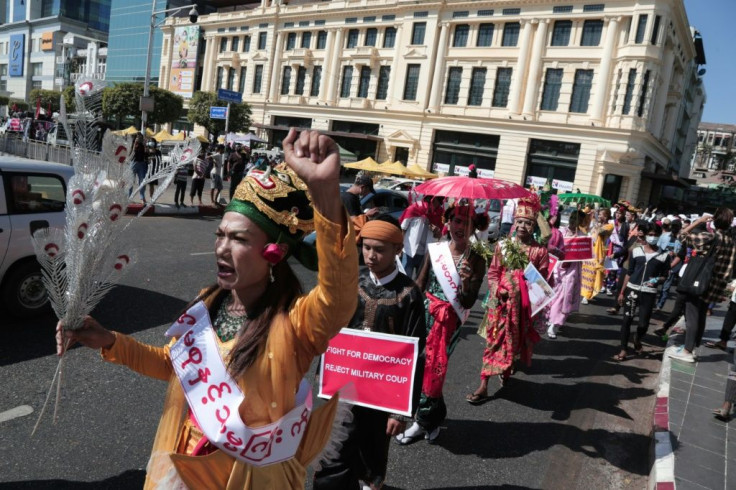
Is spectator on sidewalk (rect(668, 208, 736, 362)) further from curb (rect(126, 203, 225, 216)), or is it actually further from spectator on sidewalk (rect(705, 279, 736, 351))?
curb (rect(126, 203, 225, 216))

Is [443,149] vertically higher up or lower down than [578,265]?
higher up

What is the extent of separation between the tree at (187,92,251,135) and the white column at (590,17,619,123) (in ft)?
83.2

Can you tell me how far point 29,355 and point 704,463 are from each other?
5.54 metres

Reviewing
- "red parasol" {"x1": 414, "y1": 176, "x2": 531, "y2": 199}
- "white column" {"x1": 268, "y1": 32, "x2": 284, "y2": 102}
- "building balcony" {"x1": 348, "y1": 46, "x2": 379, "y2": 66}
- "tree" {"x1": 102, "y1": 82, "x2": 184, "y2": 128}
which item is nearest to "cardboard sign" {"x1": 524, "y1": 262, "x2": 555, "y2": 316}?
"red parasol" {"x1": 414, "y1": 176, "x2": 531, "y2": 199}

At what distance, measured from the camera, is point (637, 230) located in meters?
7.60

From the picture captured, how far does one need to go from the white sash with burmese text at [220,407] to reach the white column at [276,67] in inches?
1761

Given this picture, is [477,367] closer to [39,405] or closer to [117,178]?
[39,405]

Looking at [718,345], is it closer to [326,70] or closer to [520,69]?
[520,69]

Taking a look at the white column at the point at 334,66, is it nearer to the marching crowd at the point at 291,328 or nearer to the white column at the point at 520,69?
the white column at the point at 520,69

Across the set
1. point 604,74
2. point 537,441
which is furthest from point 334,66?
point 537,441

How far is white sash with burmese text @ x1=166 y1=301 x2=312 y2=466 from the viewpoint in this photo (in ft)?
5.34

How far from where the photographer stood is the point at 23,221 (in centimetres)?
522

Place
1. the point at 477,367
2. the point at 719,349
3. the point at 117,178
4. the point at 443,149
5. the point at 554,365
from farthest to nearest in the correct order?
1. the point at 443,149
2. the point at 719,349
3. the point at 554,365
4. the point at 477,367
5. the point at 117,178

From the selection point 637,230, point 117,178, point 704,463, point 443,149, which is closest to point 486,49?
point 443,149
